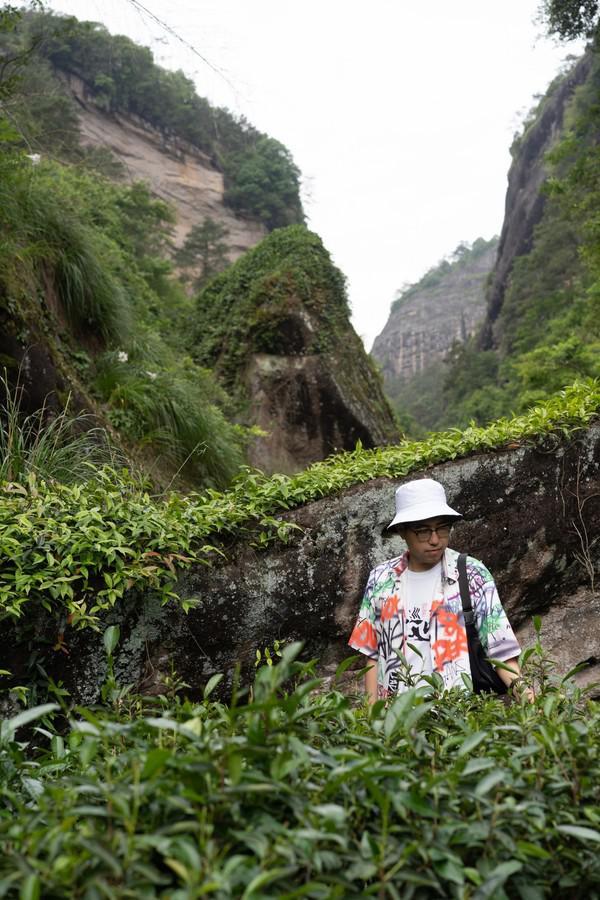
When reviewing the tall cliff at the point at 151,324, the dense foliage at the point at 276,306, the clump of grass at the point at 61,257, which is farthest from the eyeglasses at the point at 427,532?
the dense foliage at the point at 276,306

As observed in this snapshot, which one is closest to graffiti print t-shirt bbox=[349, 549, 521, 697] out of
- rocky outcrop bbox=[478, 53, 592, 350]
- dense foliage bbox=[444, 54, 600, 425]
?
dense foliage bbox=[444, 54, 600, 425]

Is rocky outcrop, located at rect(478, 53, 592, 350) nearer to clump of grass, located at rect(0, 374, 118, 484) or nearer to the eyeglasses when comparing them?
clump of grass, located at rect(0, 374, 118, 484)

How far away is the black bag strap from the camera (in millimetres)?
2707

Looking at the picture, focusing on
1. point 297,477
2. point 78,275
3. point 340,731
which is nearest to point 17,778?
point 340,731

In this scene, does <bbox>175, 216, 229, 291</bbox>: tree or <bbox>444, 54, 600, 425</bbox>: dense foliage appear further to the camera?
<bbox>175, 216, 229, 291</bbox>: tree

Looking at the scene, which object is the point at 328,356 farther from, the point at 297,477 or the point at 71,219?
the point at 297,477

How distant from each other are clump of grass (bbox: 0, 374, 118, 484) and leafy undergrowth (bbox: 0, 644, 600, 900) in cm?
302

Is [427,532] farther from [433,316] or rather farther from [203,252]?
[433,316]

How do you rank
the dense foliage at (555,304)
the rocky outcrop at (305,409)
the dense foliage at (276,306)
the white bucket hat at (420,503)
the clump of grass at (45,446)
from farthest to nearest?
the dense foliage at (276,306), the dense foliage at (555,304), the rocky outcrop at (305,409), the clump of grass at (45,446), the white bucket hat at (420,503)

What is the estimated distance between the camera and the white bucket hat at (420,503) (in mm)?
2840

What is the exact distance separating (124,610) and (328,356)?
9.96 m

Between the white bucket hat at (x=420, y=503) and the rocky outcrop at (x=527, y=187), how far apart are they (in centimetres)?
4193

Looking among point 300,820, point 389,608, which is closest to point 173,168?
point 389,608

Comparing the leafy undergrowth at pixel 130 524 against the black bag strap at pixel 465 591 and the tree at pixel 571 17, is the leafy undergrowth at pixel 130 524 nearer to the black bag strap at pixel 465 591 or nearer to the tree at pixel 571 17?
the black bag strap at pixel 465 591
